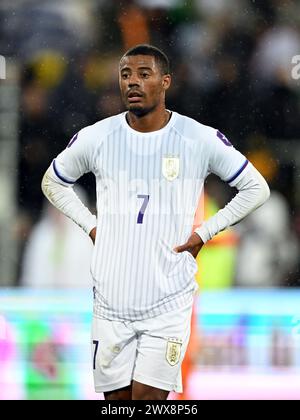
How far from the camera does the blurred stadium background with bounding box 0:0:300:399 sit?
658 cm

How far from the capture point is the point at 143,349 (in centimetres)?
497

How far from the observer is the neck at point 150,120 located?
507 centimetres

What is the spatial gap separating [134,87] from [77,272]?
197 cm

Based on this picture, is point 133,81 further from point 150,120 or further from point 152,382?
point 152,382

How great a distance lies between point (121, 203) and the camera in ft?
16.5

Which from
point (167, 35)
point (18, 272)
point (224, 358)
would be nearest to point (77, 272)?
point (18, 272)

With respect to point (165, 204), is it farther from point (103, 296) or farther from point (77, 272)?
point (77, 272)

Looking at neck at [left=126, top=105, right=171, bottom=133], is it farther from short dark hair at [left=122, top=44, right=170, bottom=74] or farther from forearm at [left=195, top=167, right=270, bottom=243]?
forearm at [left=195, top=167, right=270, bottom=243]

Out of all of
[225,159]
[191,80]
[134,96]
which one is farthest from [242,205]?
[191,80]

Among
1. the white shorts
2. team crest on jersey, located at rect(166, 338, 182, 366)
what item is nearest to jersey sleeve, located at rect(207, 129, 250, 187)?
the white shorts

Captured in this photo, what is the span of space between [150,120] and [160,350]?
987 millimetres

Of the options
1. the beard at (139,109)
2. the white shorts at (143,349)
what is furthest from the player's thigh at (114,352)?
the beard at (139,109)
